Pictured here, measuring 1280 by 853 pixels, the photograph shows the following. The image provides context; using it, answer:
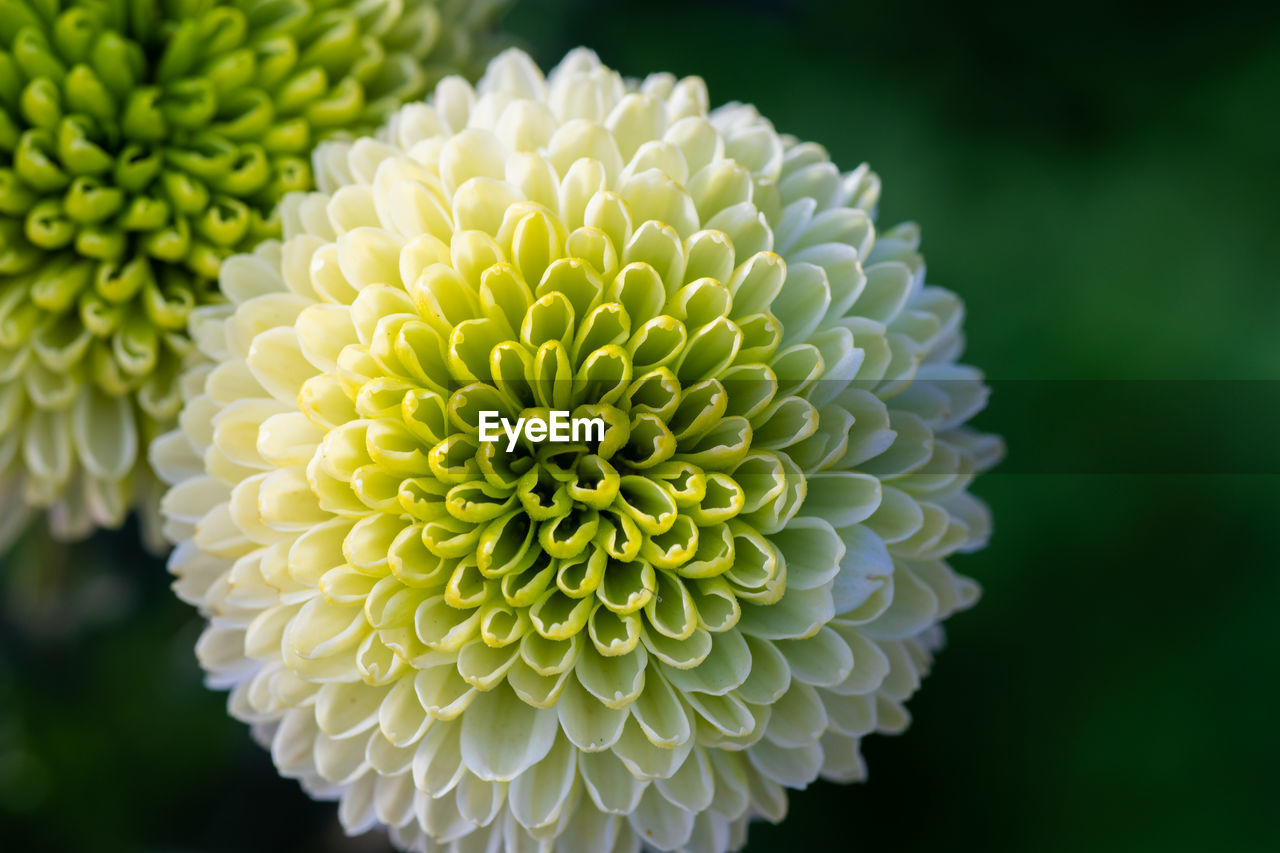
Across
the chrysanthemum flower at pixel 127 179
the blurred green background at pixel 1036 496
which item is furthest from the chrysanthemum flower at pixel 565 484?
the blurred green background at pixel 1036 496

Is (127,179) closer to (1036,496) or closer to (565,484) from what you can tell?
(565,484)

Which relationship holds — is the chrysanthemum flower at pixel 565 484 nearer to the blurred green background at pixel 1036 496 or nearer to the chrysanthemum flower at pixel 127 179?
the chrysanthemum flower at pixel 127 179

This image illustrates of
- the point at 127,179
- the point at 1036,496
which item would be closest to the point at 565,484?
the point at 127,179

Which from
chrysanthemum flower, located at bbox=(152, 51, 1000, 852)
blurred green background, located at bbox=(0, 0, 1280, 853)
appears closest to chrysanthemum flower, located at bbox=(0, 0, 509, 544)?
chrysanthemum flower, located at bbox=(152, 51, 1000, 852)

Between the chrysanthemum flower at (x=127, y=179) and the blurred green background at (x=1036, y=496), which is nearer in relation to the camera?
the chrysanthemum flower at (x=127, y=179)

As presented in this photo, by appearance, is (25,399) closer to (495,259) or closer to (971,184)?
(495,259)
